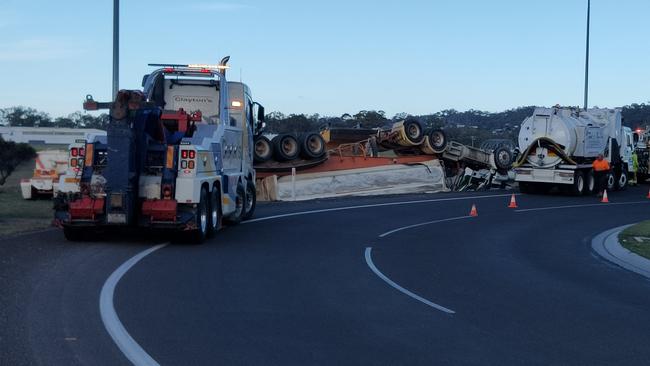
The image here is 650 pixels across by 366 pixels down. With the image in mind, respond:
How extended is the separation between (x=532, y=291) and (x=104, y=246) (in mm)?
7683

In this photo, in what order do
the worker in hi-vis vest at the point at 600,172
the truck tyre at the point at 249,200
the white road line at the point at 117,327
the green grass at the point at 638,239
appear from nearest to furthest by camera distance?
the white road line at the point at 117,327
the green grass at the point at 638,239
the truck tyre at the point at 249,200
the worker in hi-vis vest at the point at 600,172

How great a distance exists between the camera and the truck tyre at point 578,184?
3638 centimetres

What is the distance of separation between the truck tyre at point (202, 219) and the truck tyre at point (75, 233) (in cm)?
204

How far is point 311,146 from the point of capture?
33000 mm

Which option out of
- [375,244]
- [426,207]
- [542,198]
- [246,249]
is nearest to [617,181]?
[542,198]

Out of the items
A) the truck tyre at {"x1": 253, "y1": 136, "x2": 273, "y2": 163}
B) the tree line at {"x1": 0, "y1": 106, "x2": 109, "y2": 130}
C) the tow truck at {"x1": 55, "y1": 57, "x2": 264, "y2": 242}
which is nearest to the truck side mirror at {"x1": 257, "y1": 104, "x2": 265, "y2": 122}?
the tow truck at {"x1": 55, "y1": 57, "x2": 264, "y2": 242}

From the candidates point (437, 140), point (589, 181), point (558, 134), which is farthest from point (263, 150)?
point (589, 181)

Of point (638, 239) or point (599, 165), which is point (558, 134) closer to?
point (599, 165)

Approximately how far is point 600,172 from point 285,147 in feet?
47.6

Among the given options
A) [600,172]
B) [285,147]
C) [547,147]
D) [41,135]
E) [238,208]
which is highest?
[41,135]

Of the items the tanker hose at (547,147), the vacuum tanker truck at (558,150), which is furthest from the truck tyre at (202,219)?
the tanker hose at (547,147)

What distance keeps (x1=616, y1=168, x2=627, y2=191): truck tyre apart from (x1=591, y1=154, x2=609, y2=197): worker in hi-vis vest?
2.35 metres

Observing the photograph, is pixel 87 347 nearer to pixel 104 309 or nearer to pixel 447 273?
pixel 104 309

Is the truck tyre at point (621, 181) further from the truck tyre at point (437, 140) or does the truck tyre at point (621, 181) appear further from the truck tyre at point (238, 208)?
the truck tyre at point (238, 208)
